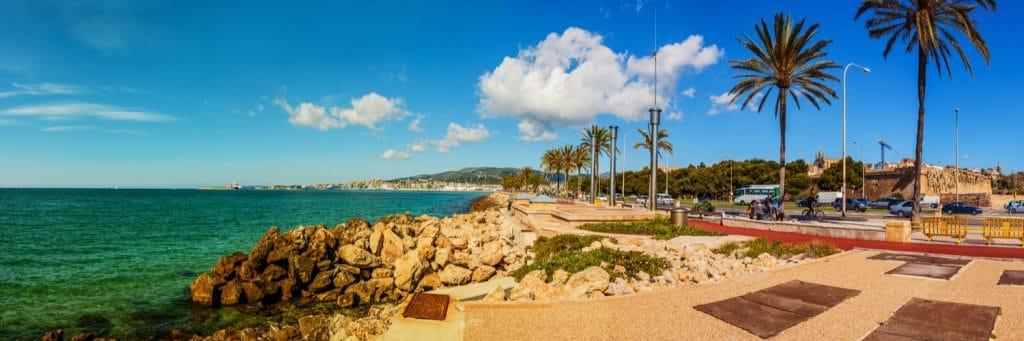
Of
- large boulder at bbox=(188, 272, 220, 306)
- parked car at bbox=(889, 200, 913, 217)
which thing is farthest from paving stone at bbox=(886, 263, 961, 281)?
parked car at bbox=(889, 200, 913, 217)

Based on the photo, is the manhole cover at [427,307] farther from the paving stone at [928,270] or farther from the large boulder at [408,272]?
the paving stone at [928,270]

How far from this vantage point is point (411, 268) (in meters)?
14.9

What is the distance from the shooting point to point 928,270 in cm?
1048

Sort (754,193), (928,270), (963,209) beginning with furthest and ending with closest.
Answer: (754,193) < (963,209) < (928,270)

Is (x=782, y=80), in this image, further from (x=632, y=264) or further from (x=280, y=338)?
(x=280, y=338)

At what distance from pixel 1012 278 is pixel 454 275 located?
12.7 meters

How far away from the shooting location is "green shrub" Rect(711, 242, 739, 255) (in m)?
14.3

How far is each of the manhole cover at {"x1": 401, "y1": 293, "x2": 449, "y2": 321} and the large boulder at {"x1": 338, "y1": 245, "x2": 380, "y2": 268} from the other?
9585 millimetres

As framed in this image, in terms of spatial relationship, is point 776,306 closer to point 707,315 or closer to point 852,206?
point 707,315

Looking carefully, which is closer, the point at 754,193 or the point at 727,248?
the point at 727,248

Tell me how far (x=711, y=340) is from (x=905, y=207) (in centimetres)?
4162

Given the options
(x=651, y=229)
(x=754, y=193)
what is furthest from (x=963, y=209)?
(x=651, y=229)

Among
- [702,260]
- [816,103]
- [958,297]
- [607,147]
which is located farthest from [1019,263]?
[607,147]

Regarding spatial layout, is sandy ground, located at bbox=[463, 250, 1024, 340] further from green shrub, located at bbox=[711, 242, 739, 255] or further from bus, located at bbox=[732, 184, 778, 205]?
bus, located at bbox=[732, 184, 778, 205]
